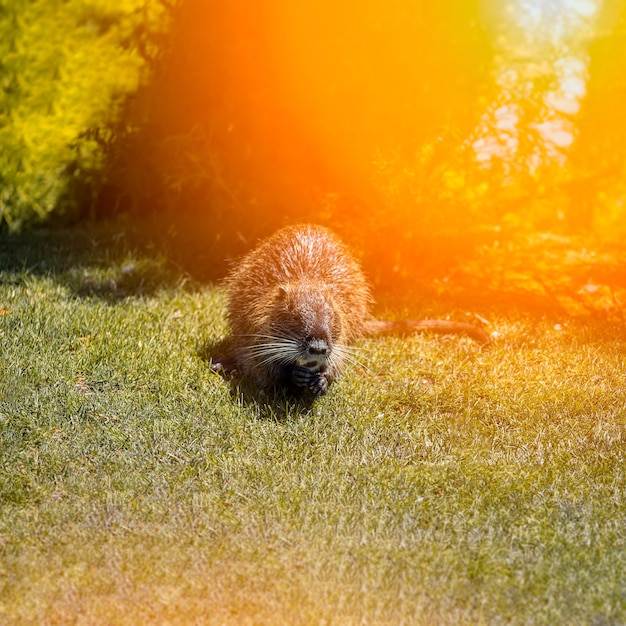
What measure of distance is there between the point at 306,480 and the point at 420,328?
2270mm

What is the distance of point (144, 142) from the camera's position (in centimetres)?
796

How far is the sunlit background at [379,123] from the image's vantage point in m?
7.26

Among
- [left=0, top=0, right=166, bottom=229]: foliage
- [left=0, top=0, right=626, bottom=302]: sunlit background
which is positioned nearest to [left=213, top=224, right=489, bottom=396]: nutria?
[left=0, top=0, right=626, bottom=302]: sunlit background

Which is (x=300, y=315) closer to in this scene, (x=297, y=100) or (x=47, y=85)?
(x=297, y=100)

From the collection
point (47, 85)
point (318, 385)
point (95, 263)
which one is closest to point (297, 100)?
point (95, 263)

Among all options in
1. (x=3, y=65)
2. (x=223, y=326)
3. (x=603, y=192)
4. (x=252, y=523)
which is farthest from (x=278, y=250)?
(x=3, y=65)

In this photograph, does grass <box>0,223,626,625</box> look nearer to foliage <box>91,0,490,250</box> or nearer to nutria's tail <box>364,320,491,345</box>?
nutria's tail <box>364,320,491,345</box>

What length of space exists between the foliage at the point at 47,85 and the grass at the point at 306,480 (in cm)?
Answer: 309

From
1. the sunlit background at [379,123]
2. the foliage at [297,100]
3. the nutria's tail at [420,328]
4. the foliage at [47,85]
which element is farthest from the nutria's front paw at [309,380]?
the foliage at [47,85]

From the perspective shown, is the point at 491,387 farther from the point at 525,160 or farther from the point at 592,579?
the point at 525,160

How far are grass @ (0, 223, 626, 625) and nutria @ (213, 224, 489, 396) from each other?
0.20 metres

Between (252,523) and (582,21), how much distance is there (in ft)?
19.9

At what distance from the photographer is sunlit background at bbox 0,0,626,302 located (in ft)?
23.8

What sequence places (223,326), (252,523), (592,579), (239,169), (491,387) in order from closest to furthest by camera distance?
(592,579)
(252,523)
(491,387)
(223,326)
(239,169)
